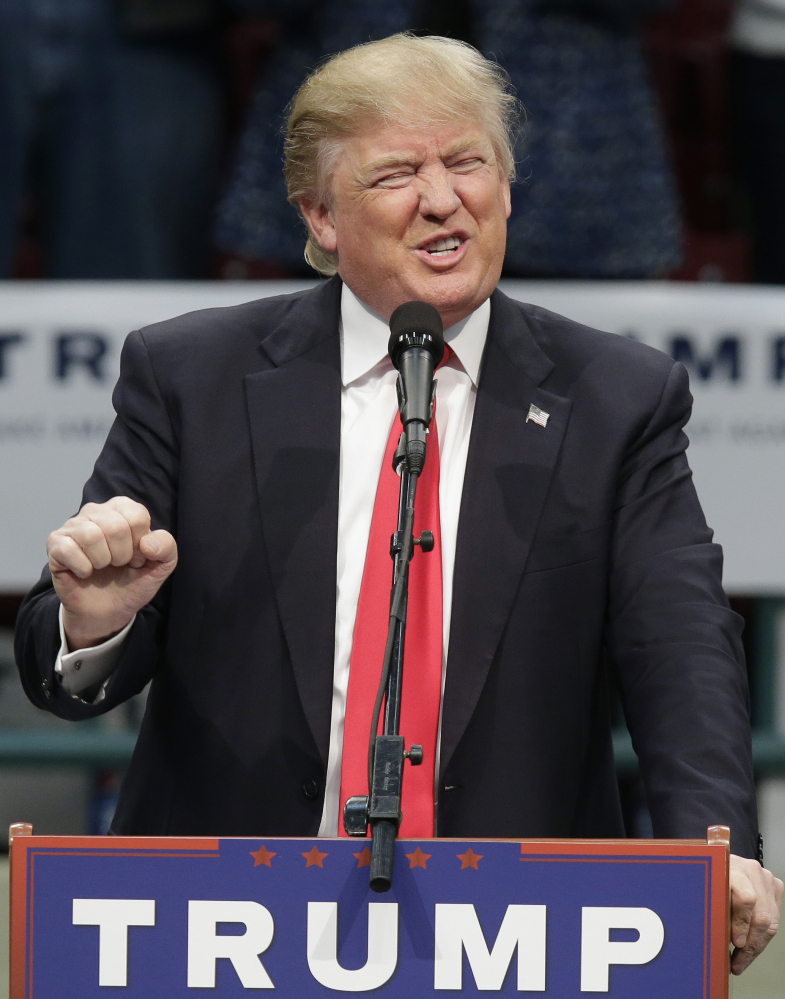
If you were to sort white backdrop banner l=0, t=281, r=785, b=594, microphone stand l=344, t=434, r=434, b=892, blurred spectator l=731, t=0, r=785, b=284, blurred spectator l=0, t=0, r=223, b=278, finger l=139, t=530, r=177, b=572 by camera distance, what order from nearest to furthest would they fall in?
microphone stand l=344, t=434, r=434, b=892 < finger l=139, t=530, r=177, b=572 < white backdrop banner l=0, t=281, r=785, b=594 < blurred spectator l=0, t=0, r=223, b=278 < blurred spectator l=731, t=0, r=785, b=284

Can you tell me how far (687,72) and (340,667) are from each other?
7.80 feet

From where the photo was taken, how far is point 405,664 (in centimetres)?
161

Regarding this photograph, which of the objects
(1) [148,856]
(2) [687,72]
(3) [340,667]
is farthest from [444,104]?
(2) [687,72]

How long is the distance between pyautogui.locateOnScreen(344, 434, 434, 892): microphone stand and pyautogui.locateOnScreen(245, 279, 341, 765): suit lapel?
33 centimetres

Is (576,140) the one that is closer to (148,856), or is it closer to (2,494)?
(2,494)

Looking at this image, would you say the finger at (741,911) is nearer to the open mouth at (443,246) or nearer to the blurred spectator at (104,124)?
the open mouth at (443,246)

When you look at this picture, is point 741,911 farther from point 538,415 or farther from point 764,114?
point 764,114

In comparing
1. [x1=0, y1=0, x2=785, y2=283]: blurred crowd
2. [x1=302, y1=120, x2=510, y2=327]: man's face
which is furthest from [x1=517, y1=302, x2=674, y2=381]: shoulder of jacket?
[x1=0, y1=0, x2=785, y2=283]: blurred crowd

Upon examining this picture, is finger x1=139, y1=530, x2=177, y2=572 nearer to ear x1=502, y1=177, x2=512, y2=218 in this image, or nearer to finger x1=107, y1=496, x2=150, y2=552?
finger x1=107, y1=496, x2=150, y2=552

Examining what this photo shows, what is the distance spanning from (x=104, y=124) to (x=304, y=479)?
1.88 m

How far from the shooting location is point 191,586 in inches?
66.6

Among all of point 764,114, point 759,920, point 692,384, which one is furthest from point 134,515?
point 764,114

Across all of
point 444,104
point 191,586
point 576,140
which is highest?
point 576,140

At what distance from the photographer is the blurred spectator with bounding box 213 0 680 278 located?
3.15 m
